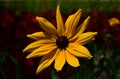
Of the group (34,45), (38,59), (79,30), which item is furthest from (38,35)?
(38,59)

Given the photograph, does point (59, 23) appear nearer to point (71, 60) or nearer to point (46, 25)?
point (46, 25)

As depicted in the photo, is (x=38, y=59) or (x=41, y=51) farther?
(x=38, y=59)

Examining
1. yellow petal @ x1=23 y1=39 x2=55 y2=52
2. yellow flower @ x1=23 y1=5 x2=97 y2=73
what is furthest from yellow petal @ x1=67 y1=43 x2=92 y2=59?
yellow petal @ x1=23 y1=39 x2=55 y2=52

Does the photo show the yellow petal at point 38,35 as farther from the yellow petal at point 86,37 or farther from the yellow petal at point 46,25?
the yellow petal at point 86,37

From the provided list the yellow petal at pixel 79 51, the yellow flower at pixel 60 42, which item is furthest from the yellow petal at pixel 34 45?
the yellow petal at pixel 79 51

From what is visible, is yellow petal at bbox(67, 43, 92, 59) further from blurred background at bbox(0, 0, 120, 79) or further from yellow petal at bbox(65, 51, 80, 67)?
blurred background at bbox(0, 0, 120, 79)

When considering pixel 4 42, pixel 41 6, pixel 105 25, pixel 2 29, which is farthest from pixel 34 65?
pixel 41 6
